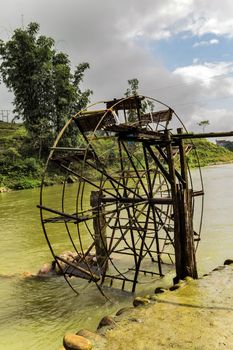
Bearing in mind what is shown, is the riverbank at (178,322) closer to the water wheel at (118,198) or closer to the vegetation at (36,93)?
the water wheel at (118,198)

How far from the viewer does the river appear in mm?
7973

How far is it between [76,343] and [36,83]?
42453 millimetres

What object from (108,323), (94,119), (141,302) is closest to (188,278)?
(141,302)

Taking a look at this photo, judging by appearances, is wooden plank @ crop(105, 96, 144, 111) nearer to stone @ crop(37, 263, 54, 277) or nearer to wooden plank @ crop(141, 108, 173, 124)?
wooden plank @ crop(141, 108, 173, 124)

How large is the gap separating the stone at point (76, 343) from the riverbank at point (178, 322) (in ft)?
0.46

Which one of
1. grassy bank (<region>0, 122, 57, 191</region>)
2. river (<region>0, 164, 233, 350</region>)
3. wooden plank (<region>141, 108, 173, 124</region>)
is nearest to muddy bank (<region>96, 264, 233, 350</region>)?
river (<region>0, 164, 233, 350</region>)

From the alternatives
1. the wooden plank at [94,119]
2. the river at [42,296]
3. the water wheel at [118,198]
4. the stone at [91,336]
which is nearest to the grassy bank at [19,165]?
the river at [42,296]

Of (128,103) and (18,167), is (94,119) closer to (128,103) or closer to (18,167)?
(128,103)

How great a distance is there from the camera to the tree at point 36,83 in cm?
4478

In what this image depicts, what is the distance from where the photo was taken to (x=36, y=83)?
149 ft

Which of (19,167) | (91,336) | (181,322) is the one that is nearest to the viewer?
(91,336)

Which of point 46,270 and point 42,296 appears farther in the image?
point 46,270

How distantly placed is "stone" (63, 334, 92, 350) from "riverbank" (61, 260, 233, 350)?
0.46 ft

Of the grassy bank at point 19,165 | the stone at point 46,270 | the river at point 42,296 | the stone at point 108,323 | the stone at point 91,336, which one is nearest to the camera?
the stone at point 91,336
